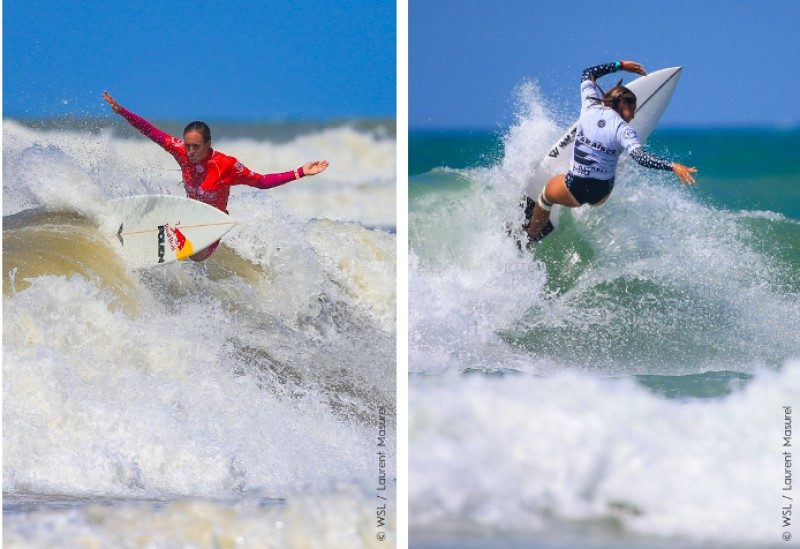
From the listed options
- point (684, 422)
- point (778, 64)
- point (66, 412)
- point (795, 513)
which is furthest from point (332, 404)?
point (778, 64)

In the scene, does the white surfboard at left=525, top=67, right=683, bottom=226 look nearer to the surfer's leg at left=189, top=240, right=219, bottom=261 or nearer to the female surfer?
the female surfer

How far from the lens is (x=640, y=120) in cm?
316

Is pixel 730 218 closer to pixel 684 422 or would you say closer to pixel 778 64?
pixel 778 64

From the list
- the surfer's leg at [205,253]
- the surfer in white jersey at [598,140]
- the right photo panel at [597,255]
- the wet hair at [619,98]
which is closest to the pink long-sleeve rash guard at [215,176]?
the surfer's leg at [205,253]

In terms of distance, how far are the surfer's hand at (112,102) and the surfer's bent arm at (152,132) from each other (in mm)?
12

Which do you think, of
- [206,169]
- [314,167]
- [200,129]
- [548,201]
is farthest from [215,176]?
[548,201]

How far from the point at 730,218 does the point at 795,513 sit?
46.2 inches

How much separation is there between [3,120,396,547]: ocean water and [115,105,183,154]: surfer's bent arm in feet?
0.36

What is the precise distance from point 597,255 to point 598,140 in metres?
0.53

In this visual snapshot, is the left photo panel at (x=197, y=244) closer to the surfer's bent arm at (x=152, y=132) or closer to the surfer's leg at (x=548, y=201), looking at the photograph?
the surfer's bent arm at (x=152, y=132)

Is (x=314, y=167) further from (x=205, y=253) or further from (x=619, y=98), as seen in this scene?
(x=619, y=98)

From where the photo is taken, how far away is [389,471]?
10.0 ft

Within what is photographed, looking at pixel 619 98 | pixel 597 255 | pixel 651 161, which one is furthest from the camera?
pixel 597 255

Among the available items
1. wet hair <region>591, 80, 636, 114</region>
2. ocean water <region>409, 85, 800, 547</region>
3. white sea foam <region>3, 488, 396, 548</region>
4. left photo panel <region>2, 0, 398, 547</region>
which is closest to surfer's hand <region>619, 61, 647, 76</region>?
wet hair <region>591, 80, 636, 114</region>
